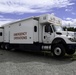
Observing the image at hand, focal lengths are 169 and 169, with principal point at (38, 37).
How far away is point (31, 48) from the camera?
15680 mm

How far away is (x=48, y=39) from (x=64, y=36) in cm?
185

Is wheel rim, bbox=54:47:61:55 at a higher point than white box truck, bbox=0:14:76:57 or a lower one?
lower

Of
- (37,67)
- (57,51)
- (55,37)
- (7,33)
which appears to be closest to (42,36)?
(55,37)

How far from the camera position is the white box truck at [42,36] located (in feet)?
43.9

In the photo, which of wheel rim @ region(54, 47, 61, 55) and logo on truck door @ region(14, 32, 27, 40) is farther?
logo on truck door @ region(14, 32, 27, 40)

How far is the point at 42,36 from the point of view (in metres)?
15.3

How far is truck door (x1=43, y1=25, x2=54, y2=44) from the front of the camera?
1440cm

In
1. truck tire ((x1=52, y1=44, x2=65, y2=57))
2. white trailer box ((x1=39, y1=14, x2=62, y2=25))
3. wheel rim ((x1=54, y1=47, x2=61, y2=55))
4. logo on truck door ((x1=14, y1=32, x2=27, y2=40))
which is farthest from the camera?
logo on truck door ((x1=14, y1=32, x2=27, y2=40))

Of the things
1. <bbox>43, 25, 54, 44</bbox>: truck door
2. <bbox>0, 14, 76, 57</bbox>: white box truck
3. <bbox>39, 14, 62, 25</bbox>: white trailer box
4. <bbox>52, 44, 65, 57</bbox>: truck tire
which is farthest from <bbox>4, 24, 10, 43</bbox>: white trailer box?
<bbox>52, 44, 65, 57</bbox>: truck tire

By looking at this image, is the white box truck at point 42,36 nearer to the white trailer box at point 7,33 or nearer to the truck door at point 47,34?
the truck door at point 47,34

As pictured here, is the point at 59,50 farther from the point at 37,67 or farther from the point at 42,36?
the point at 37,67

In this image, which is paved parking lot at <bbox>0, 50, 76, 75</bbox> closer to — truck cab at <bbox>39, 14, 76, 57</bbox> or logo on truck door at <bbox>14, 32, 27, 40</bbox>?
truck cab at <bbox>39, 14, 76, 57</bbox>

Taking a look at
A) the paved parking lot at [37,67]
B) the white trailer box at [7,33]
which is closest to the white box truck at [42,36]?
the white trailer box at [7,33]

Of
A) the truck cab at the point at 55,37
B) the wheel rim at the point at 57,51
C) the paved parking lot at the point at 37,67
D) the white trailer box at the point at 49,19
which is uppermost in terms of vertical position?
the white trailer box at the point at 49,19
